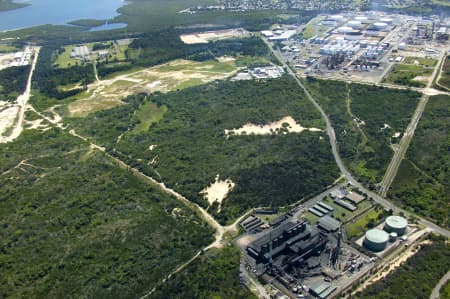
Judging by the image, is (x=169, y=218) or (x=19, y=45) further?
(x=19, y=45)

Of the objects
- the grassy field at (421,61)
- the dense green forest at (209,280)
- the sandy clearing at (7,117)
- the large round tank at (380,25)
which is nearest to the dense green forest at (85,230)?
the dense green forest at (209,280)

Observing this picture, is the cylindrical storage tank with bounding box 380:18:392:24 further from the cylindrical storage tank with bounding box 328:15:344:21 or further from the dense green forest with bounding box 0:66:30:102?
the dense green forest with bounding box 0:66:30:102

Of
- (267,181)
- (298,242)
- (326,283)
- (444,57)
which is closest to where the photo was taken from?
(326,283)

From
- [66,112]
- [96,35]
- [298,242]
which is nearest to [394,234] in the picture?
[298,242]

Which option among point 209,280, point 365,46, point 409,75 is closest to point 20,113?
point 209,280

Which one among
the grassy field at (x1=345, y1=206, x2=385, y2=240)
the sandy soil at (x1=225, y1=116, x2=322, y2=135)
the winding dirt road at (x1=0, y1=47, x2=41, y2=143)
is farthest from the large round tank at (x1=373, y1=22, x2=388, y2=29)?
the winding dirt road at (x1=0, y1=47, x2=41, y2=143)

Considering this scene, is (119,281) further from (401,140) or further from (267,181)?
(401,140)
